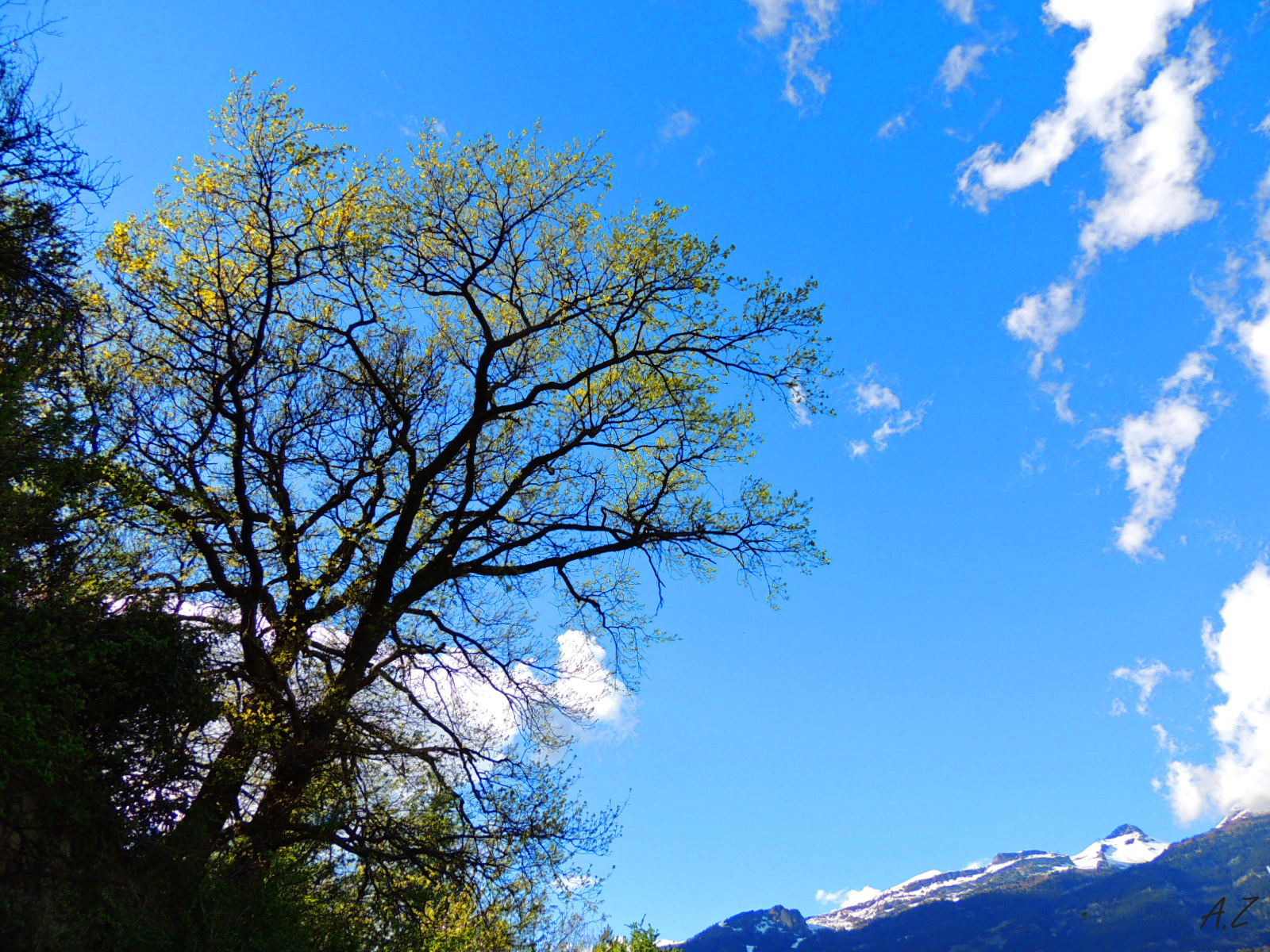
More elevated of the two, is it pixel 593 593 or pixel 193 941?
pixel 593 593

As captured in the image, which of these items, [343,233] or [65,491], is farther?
[343,233]

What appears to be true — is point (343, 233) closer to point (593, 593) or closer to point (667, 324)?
point (667, 324)

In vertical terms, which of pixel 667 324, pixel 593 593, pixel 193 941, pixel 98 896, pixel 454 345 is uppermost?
pixel 454 345

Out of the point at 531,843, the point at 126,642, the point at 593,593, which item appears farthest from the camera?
the point at 593,593

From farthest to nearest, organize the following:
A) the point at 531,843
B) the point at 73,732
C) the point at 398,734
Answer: the point at 398,734, the point at 531,843, the point at 73,732

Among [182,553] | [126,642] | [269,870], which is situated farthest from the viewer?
[182,553]

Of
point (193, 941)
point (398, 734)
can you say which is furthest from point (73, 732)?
point (398, 734)

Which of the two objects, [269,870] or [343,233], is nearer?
[269,870]

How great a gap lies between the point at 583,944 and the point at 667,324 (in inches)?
1081

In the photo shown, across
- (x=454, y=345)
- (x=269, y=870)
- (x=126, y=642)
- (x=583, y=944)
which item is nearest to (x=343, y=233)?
(x=454, y=345)

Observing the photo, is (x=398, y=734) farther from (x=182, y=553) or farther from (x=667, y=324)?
(x=667, y=324)

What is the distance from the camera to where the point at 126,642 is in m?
9.33

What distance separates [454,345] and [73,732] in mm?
9753

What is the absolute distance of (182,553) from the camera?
12336 mm
